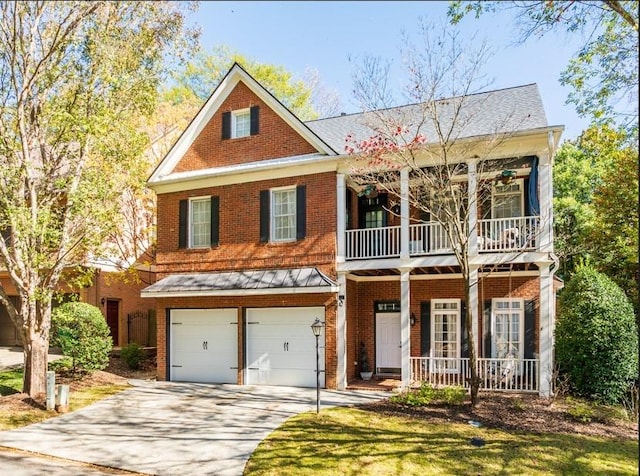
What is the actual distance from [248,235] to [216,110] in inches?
169

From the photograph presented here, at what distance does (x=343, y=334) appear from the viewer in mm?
13203

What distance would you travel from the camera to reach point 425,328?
14.6 m

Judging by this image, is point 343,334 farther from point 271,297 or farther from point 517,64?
point 517,64

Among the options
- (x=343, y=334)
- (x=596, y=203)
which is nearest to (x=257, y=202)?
(x=343, y=334)

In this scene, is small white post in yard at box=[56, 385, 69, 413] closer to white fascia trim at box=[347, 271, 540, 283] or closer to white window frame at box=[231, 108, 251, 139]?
white fascia trim at box=[347, 271, 540, 283]

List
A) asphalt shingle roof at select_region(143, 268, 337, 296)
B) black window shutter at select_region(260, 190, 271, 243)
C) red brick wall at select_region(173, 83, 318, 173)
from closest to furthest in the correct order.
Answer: asphalt shingle roof at select_region(143, 268, 337, 296)
black window shutter at select_region(260, 190, 271, 243)
red brick wall at select_region(173, 83, 318, 173)

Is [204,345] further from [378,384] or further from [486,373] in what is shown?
[486,373]

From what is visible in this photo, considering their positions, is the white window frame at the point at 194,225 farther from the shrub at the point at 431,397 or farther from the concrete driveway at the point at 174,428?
the shrub at the point at 431,397

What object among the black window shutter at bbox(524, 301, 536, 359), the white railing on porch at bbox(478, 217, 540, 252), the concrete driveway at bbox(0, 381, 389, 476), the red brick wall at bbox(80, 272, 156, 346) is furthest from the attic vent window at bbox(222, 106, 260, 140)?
the black window shutter at bbox(524, 301, 536, 359)

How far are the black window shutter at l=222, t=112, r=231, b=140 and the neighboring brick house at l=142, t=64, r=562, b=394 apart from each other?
0.15ft

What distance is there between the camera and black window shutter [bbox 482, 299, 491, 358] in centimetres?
1390

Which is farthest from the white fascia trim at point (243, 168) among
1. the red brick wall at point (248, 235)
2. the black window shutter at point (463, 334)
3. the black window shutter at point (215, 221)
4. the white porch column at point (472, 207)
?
the black window shutter at point (463, 334)

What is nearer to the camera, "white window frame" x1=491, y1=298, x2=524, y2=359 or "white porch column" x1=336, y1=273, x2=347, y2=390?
"white porch column" x1=336, y1=273, x2=347, y2=390

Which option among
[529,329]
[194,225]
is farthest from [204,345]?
[529,329]
